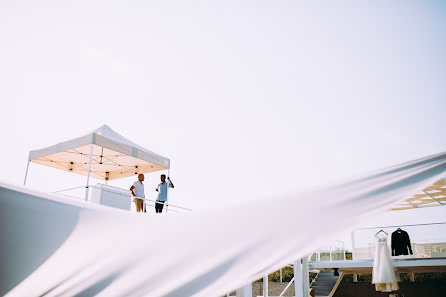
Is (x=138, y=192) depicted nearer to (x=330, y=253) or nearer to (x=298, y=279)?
(x=298, y=279)

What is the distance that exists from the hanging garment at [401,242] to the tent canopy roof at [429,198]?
1.09m

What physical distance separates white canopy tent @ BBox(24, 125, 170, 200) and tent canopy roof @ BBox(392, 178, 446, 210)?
318 inches

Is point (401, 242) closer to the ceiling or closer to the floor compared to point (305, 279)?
closer to the ceiling

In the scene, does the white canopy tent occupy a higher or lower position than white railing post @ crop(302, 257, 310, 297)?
higher

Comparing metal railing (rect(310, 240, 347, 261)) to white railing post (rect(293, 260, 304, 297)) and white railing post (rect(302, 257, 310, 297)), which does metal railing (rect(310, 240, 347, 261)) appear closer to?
white railing post (rect(302, 257, 310, 297))

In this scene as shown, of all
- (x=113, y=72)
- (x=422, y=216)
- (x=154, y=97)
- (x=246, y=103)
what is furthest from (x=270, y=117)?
(x=422, y=216)

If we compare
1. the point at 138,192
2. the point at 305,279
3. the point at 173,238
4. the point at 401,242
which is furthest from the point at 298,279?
the point at 173,238

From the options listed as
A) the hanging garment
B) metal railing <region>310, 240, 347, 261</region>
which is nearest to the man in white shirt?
metal railing <region>310, 240, 347, 261</region>

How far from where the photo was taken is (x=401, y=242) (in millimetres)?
10938

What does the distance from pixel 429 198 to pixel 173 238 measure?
12362 millimetres

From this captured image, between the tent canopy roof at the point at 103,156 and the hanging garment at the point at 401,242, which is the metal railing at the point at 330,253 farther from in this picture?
the tent canopy roof at the point at 103,156

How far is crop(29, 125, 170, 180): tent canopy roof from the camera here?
8.04 meters

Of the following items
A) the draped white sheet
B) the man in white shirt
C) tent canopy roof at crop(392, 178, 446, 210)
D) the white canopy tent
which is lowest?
the draped white sheet

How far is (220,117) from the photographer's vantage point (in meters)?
7.17
